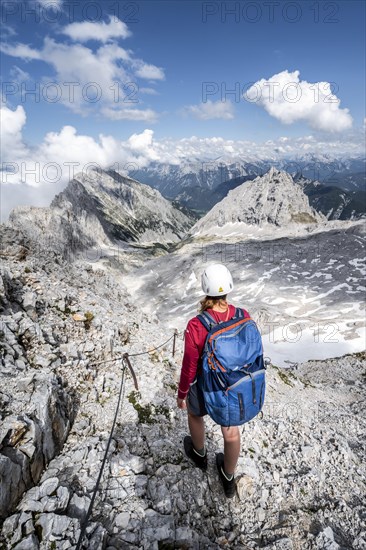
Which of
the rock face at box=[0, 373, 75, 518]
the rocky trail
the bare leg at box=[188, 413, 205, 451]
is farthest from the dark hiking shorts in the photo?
the rock face at box=[0, 373, 75, 518]

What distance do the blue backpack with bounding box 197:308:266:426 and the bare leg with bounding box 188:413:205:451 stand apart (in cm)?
124

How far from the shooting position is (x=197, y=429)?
779cm

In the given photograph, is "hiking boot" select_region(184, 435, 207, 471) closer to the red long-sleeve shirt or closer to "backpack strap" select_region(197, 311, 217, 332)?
the red long-sleeve shirt

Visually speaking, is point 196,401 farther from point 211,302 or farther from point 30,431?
point 30,431

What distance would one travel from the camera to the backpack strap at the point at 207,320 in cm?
639

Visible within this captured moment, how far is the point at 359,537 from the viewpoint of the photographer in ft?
23.9

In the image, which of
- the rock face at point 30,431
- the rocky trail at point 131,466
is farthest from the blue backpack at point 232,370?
the rock face at point 30,431

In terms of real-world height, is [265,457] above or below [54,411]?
below

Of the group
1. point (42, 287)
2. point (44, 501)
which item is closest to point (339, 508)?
point (44, 501)

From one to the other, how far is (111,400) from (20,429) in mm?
4263

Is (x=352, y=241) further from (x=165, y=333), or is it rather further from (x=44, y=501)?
(x=44, y=501)

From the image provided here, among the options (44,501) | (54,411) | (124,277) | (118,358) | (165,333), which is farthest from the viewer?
(124,277)

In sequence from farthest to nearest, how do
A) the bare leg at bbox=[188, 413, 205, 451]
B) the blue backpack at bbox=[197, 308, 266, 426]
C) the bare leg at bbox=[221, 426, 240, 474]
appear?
1. the bare leg at bbox=[188, 413, 205, 451]
2. the bare leg at bbox=[221, 426, 240, 474]
3. the blue backpack at bbox=[197, 308, 266, 426]

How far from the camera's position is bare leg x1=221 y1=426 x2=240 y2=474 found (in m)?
6.82
